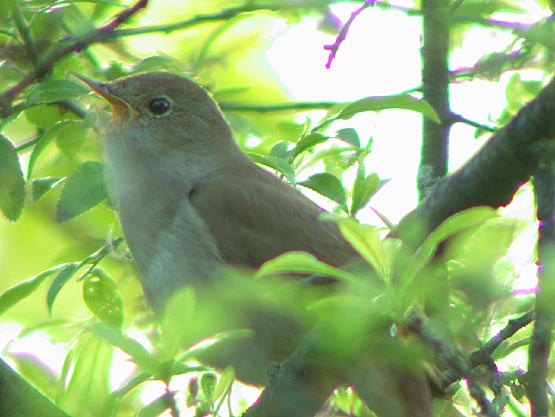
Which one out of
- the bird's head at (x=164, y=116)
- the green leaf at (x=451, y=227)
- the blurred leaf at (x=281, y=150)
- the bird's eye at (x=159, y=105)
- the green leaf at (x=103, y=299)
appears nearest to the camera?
the green leaf at (x=451, y=227)

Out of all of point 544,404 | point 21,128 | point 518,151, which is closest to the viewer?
point 544,404

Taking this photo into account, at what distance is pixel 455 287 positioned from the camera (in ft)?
8.91

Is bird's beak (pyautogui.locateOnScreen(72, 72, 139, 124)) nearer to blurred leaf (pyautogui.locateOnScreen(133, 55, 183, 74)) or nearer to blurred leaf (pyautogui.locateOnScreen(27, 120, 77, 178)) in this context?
blurred leaf (pyautogui.locateOnScreen(133, 55, 183, 74))

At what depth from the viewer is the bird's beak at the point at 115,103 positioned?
14.7ft

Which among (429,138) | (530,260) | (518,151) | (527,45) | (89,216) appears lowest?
(89,216)

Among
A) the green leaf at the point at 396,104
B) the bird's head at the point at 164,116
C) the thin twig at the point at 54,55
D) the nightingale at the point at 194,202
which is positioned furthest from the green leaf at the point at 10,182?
the bird's head at the point at 164,116

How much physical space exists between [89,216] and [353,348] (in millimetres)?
2704

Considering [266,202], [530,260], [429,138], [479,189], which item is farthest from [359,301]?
[429,138]

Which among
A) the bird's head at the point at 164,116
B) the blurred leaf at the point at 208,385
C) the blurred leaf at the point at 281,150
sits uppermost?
the blurred leaf at the point at 281,150

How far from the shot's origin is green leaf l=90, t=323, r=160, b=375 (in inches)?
99.5

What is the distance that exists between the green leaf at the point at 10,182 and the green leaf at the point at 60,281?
Answer: 0.87 ft

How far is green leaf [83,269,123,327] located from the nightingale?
71 cm

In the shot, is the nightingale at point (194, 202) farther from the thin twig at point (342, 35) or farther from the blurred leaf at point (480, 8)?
the thin twig at point (342, 35)

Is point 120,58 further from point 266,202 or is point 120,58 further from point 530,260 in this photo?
point 530,260
